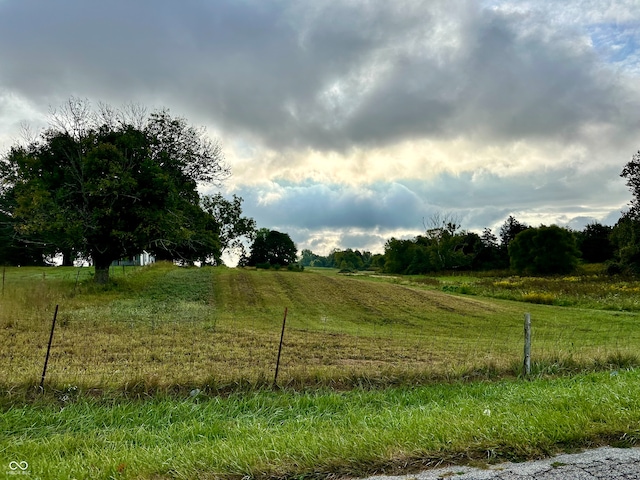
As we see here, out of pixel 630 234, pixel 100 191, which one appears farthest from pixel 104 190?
pixel 630 234

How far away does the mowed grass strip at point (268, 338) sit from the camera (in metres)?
7.46

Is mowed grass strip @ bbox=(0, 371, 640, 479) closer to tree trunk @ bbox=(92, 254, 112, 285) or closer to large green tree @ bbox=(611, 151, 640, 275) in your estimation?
tree trunk @ bbox=(92, 254, 112, 285)

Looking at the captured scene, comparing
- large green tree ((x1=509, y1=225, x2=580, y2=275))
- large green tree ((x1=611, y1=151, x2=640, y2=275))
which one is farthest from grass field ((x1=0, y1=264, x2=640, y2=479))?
large green tree ((x1=509, y1=225, x2=580, y2=275))

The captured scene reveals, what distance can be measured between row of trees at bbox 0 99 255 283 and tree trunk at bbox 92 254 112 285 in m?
0.06

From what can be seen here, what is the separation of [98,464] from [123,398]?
2.63 m

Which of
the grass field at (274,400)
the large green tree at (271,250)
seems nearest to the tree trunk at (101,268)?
the grass field at (274,400)

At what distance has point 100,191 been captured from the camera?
21125mm

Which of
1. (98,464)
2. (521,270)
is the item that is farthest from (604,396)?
(521,270)

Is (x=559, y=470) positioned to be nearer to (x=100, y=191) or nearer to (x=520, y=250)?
(x=100, y=191)

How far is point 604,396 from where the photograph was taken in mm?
5414

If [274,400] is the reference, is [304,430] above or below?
above

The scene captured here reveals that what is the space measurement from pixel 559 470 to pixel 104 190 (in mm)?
21512

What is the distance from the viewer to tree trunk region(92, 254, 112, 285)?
23938 millimetres

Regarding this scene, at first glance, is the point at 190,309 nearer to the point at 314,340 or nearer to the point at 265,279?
the point at 314,340
